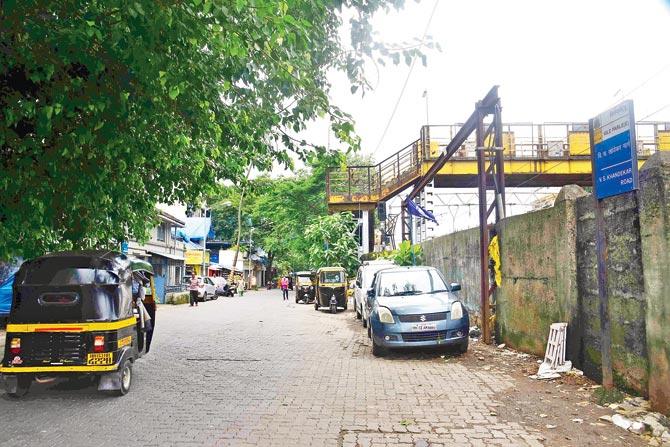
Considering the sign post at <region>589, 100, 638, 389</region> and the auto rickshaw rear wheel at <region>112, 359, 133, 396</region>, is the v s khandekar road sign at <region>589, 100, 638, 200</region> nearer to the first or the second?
the sign post at <region>589, 100, 638, 389</region>

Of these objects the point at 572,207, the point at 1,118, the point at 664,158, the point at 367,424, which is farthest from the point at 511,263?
the point at 1,118

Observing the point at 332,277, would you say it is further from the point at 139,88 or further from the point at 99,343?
the point at 139,88

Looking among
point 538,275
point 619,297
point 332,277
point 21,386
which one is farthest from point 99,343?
point 332,277

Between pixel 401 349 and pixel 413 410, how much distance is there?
4.62 metres

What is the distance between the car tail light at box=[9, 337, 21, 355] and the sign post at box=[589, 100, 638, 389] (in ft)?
23.5

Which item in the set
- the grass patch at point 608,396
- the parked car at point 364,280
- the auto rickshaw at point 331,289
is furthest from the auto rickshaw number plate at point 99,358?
the auto rickshaw at point 331,289

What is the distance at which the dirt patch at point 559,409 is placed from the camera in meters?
5.26

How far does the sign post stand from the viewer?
6.15m

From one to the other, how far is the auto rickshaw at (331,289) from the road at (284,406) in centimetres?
1480

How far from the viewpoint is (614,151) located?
646cm

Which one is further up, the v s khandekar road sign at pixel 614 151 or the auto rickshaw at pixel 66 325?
the v s khandekar road sign at pixel 614 151

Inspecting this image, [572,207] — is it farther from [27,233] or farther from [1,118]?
[27,233]

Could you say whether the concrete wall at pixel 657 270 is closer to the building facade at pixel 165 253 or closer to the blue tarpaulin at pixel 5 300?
the blue tarpaulin at pixel 5 300

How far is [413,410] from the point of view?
20.9 ft
